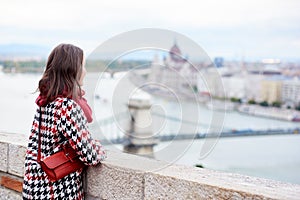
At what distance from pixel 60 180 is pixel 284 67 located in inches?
792

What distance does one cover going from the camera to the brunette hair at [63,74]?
1746 mm

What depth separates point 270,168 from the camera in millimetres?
20484

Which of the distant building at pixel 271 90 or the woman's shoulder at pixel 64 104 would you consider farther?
the distant building at pixel 271 90

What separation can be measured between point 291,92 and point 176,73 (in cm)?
2391

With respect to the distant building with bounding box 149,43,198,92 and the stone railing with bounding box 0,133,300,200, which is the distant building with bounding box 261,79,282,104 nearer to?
the distant building with bounding box 149,43,198,92

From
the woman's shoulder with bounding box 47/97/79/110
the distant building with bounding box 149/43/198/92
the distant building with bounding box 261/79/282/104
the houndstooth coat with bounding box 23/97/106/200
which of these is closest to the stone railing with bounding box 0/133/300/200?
the houndstooth coat with bounding box 23/97/106/200

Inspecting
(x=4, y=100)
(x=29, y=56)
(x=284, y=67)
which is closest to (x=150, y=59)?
(x=29, y=56)

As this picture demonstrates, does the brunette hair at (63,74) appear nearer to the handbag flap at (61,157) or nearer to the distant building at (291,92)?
the handbag flap at (61,157)

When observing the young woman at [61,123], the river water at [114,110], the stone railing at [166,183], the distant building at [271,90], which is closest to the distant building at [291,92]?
the distant building at [271,90]

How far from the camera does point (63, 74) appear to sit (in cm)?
178

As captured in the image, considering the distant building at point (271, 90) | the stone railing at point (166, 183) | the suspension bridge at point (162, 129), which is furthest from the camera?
the distant building at point (271, 90)

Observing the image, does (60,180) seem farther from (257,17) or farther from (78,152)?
(257,17)

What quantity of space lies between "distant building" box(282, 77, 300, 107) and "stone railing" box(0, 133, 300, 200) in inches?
847

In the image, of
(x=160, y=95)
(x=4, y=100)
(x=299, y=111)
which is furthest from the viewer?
(x=299, y=111)
